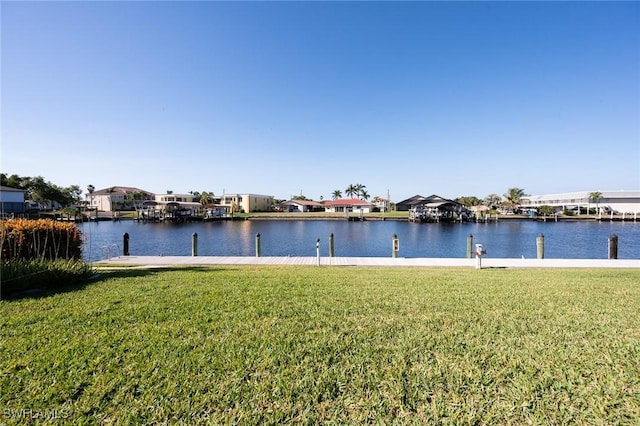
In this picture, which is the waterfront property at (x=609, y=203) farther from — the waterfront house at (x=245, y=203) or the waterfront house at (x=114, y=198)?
the waterfront house at (x=114, y=198)

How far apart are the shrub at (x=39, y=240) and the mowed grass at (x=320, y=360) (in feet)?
13.7

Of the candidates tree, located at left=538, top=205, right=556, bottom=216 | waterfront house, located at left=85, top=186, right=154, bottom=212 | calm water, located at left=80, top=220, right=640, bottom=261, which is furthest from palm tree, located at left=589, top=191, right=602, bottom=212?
waterfront house, located at left=85, top=186, right=154, bottom=212

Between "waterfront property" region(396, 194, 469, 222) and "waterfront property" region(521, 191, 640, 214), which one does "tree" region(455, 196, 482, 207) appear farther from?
"waterfront property" region(396, 194, 469, 222)

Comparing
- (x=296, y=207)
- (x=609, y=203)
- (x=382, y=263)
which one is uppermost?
(x=296, y=207)

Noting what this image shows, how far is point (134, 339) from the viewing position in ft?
12.4

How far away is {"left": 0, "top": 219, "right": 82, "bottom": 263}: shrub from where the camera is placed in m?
8.13

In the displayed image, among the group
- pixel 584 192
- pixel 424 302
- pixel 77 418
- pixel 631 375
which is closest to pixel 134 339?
pixel 77 418

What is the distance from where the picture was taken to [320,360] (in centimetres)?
329

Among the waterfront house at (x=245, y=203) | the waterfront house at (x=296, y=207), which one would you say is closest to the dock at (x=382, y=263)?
the waterfront house at (x=245, y=203)

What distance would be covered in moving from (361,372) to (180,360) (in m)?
2.02

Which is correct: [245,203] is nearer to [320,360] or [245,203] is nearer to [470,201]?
[470,201]

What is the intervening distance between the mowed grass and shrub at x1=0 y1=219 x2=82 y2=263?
417 centimetres

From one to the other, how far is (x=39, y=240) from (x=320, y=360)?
9.79m

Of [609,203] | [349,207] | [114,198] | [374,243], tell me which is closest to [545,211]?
[609,203]
